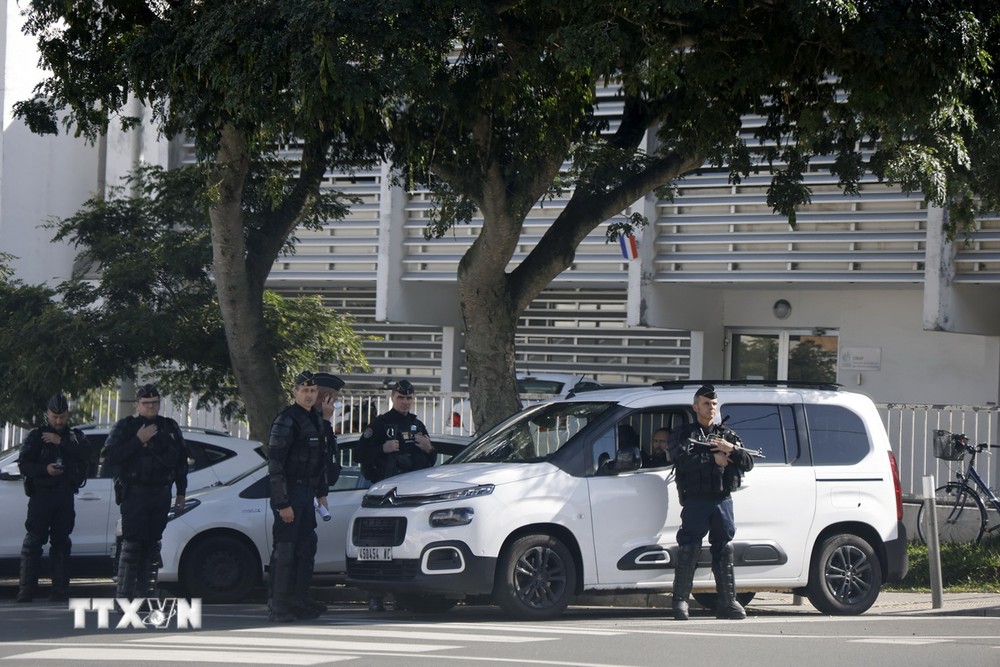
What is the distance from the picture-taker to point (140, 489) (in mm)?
11289

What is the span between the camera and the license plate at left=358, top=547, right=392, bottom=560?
10547 mm

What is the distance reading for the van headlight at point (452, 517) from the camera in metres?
10.3

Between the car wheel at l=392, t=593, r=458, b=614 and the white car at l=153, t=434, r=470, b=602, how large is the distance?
3.35 ft

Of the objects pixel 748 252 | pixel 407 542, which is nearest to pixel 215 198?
pixel 407 542

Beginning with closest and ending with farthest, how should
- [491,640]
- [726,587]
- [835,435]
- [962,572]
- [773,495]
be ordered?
[491,640]
[726,587]
[773,495]
[835,435]
[962,572]

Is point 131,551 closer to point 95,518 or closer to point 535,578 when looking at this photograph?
point 95,518

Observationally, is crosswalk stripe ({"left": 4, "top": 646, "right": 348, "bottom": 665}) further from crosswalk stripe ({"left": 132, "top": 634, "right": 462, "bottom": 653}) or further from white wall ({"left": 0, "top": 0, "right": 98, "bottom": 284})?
white wall ({"left": 0, "top": 0, "right": 98, "bottom": 284})

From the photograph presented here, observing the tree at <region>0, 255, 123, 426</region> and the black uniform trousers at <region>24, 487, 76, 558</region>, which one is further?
the tree at <region>0, 255, 123, 426</region>

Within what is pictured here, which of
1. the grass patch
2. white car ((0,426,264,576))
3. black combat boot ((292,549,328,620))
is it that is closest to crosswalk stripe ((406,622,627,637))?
black combat boot ((292,549,328,620))

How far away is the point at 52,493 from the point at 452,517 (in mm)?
4037

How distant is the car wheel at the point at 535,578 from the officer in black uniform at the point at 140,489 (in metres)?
2.90

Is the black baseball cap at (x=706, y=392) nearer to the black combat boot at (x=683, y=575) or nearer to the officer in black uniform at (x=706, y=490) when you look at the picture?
the officer in black uniform at (x=706, y=490)

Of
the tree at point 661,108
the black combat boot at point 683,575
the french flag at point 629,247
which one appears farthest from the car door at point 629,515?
the french flag at point 629,247

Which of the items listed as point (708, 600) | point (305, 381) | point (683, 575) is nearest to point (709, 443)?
point (683, 575)
